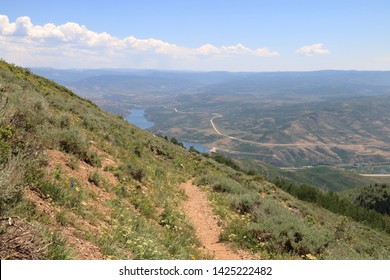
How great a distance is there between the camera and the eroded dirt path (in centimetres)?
1036

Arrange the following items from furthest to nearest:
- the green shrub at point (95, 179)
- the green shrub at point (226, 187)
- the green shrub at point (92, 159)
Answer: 1. the green shrub at point (226, 187)
2. the green shrub at point (92, 159)
3. the green shrub at point (95, 179)

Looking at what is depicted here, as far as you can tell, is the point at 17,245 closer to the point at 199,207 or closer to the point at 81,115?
the point at 199,207

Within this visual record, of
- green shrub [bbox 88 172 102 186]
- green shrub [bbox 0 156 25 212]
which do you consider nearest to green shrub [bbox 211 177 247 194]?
green shrub [bbox 88 172 102 186]

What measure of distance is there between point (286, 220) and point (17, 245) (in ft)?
33.1

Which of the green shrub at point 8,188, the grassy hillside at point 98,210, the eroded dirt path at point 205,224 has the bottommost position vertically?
the eroded dirt path at point 205,224

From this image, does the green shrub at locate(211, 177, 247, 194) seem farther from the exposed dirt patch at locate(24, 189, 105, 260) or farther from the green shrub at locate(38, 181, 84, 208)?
the exposed dirt patch at locate(24, 189, 105, 260)

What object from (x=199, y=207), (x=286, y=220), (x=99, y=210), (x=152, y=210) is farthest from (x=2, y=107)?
(x=286, y=220)

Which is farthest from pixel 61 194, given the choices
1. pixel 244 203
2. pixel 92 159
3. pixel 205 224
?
pixel 244 203

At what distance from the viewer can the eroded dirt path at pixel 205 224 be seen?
10.4m

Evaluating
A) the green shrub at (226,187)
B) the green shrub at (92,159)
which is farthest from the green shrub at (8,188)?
the green shrub at (226,187)

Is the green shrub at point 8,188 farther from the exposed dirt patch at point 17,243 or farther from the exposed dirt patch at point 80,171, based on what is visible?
the exposed dirt patch at point 80,171

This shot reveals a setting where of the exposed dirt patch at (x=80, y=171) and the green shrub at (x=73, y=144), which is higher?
the green shrub at (x=73, y=144)

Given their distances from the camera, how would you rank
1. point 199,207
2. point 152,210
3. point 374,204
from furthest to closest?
point 374,204, point 199,207, point 152,210
